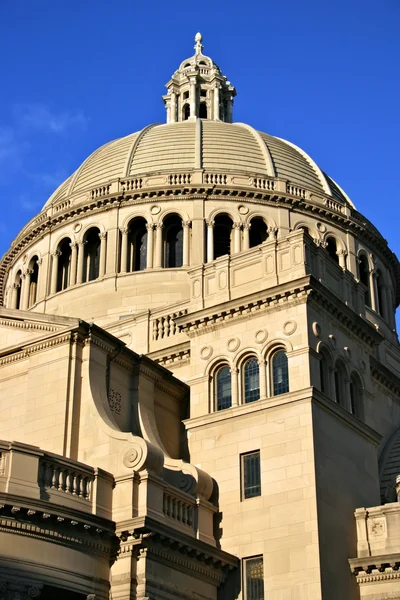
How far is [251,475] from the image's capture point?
109 feet

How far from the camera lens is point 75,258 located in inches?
2105

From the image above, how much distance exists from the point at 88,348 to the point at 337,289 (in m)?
9.66

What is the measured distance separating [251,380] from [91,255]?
2102cm

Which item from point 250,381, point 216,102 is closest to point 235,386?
point 250,381

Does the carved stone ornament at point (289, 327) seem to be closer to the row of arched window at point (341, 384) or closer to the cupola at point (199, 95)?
the row of arched window at point (341, 384)

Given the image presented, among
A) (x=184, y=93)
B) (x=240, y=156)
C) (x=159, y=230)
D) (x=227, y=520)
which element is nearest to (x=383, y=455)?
(x=227, y=520)

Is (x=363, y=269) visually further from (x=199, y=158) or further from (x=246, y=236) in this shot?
(x=199, y=158)

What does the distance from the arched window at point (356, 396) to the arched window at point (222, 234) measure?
56.1 feet

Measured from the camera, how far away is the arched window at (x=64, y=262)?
178 feet

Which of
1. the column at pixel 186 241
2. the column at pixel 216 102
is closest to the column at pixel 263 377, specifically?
the column at pixel 186 241

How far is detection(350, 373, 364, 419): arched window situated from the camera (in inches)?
1442

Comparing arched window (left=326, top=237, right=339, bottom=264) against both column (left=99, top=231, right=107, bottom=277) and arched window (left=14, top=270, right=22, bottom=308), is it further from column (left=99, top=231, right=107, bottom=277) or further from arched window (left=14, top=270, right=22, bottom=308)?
arched window (left=14, top=270, right=22, bottom=308)

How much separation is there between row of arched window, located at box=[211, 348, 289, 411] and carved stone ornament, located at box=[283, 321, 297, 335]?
630 mm

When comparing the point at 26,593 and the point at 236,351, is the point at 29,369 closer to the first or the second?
the point at 236,351
